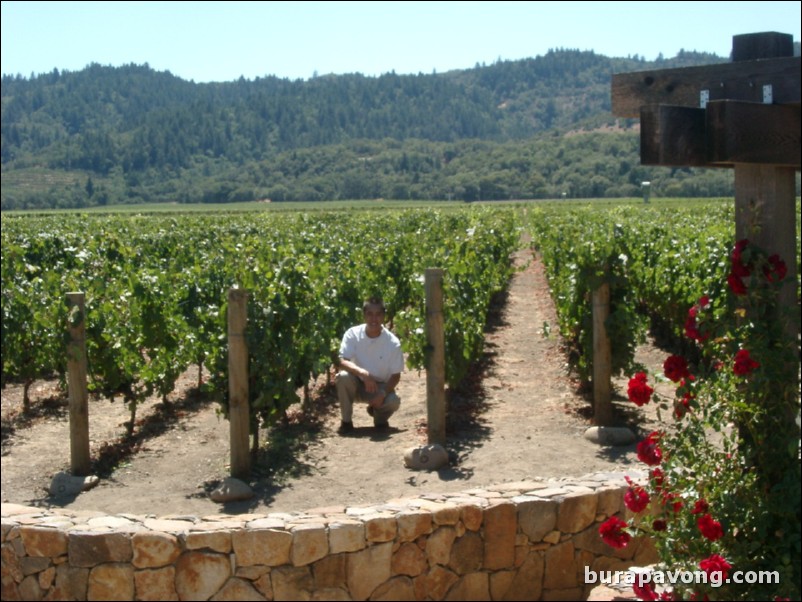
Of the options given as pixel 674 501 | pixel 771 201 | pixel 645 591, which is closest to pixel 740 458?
pixel 674 501

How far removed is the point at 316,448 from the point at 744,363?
4905 millimetres

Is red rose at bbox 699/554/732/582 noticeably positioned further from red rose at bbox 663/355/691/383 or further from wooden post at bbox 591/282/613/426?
wooden post at bbox 591/282/613/426

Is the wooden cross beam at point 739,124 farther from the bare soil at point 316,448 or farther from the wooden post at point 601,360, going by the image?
the wooden post at point 601,360

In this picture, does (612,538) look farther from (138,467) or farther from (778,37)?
(138,467)

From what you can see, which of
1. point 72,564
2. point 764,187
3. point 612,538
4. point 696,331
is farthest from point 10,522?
point 764,187

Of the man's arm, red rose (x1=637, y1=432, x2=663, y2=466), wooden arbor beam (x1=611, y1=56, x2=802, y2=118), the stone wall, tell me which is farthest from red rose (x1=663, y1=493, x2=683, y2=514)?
the man's arm

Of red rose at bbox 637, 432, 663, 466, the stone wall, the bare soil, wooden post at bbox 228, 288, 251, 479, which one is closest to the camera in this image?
red rose at bbox 637, 432, 663, 466

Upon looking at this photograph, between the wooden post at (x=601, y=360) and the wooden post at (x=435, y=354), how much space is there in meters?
1.46

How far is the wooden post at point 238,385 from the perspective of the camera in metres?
7.14

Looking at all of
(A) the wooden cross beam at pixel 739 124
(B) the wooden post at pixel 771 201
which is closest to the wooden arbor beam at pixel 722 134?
(A) the wooden cross beam at pixel 739 124

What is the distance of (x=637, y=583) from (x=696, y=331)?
106cm

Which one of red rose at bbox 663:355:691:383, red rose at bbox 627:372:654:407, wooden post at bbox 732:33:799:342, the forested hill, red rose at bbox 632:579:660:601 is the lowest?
red rose at bbox 632:579:660:601

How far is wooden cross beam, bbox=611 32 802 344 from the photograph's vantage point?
349 centimetres

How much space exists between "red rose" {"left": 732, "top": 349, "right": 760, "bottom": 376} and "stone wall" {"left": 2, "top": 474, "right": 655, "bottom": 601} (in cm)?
189
